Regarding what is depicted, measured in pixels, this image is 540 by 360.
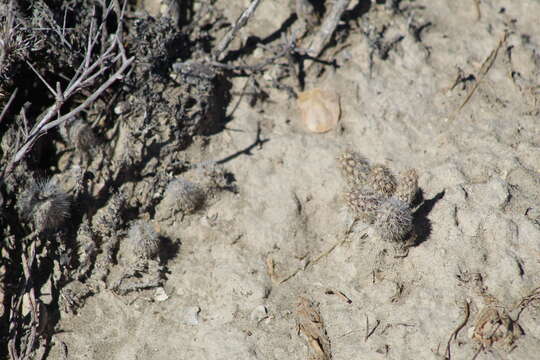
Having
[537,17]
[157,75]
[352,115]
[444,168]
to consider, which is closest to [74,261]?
[157,75]

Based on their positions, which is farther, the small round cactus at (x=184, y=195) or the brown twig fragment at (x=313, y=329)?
the small round cactus at (x=184, y=195)

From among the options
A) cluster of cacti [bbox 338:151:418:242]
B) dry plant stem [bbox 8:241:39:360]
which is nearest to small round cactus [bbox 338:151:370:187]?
cluster of cacti [bbox 338:151:418:242]

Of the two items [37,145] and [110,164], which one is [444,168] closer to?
[110,164]

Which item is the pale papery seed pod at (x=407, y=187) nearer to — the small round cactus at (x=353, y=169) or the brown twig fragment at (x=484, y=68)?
the small round cactus at (x=353, y=169)

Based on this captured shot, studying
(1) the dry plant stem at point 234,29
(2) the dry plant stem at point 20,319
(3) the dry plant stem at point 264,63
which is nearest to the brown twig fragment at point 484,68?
(3) the dry plant stem at point 264,63

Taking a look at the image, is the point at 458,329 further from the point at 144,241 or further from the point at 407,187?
the point at 144,241
